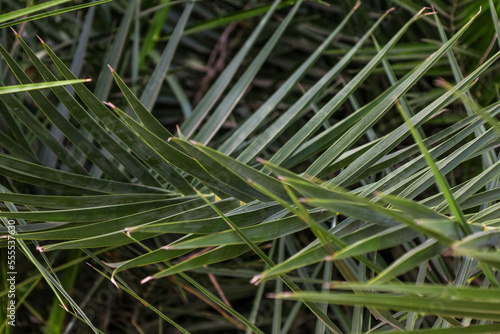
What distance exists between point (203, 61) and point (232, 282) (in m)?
0.45

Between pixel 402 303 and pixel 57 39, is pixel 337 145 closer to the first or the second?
pixel 402 303

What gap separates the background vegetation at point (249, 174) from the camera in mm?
294

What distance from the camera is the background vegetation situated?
0.29 meters

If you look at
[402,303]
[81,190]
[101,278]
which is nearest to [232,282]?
[101,278]

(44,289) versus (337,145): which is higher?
(337,145)

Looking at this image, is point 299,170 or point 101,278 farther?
point 299,170

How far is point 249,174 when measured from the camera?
334mm

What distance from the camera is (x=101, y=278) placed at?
73 cm

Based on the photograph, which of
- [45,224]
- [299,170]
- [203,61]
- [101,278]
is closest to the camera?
[45,224]


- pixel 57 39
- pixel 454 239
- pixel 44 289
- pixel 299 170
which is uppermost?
pixel 57 39

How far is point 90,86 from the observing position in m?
0.77

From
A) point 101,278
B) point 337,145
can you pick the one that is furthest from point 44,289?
point 337,145

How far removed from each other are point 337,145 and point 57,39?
0.66 m

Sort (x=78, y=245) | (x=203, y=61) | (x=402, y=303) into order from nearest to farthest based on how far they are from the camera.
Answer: (x=402, y=303) < (x=78, y=245) < (x=203, y=61)
